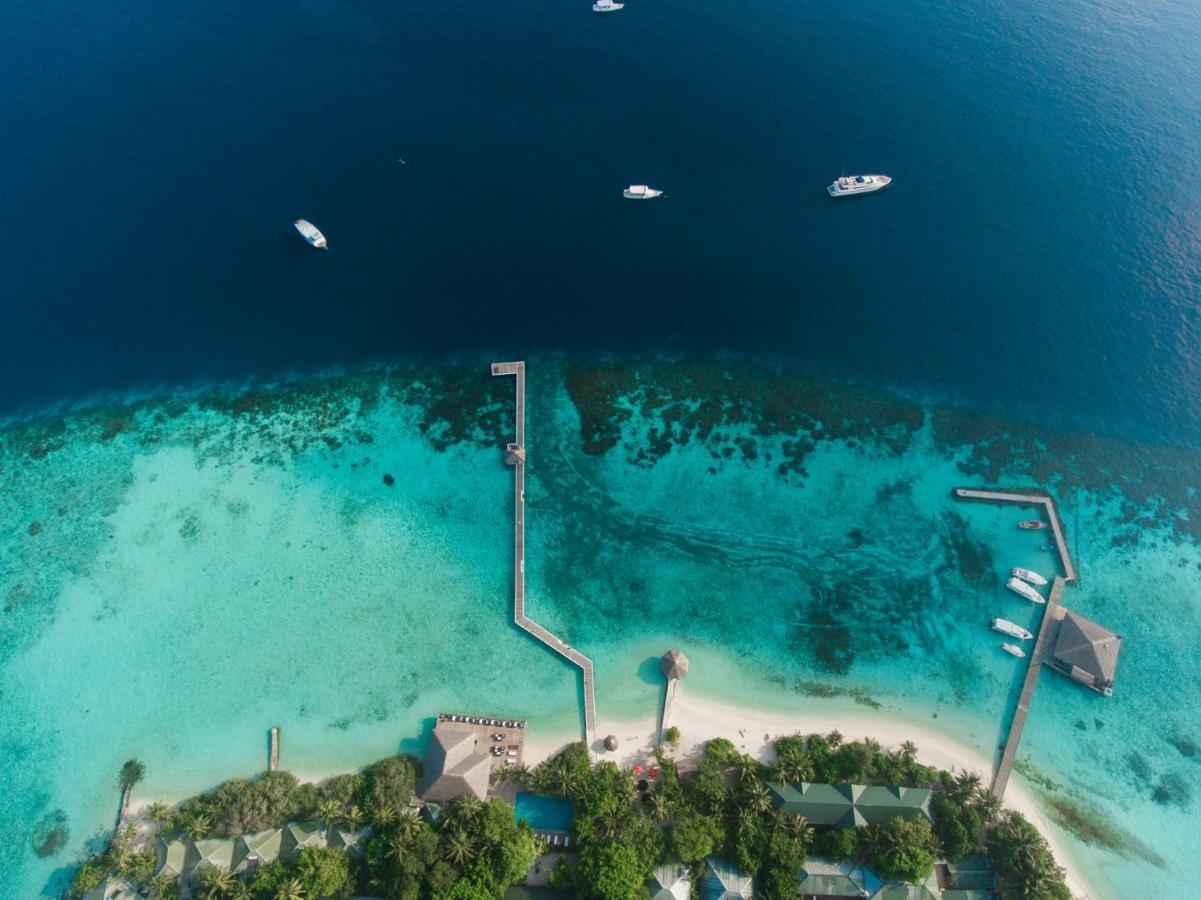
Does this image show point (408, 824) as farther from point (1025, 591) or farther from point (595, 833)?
point (1025, 591)

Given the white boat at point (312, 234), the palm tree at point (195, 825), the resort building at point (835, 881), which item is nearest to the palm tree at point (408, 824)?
the palm tree at point (195, 825)

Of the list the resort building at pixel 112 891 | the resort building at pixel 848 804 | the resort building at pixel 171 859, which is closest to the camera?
the resort building at pixel 112 891

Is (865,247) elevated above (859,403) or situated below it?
above

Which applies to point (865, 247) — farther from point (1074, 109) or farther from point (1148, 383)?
point (1074, 109)

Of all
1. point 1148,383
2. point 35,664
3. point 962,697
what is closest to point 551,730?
point 962,697

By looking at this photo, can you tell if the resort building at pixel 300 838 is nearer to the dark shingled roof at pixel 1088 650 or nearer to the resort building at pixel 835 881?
the resort building at pixel 835 881

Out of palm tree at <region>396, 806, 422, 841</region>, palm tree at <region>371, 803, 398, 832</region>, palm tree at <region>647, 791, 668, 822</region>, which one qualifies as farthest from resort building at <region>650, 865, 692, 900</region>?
palm tree at <region>371, 803, 398, 832</region>

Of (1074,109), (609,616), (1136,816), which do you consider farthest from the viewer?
(1074,109)
